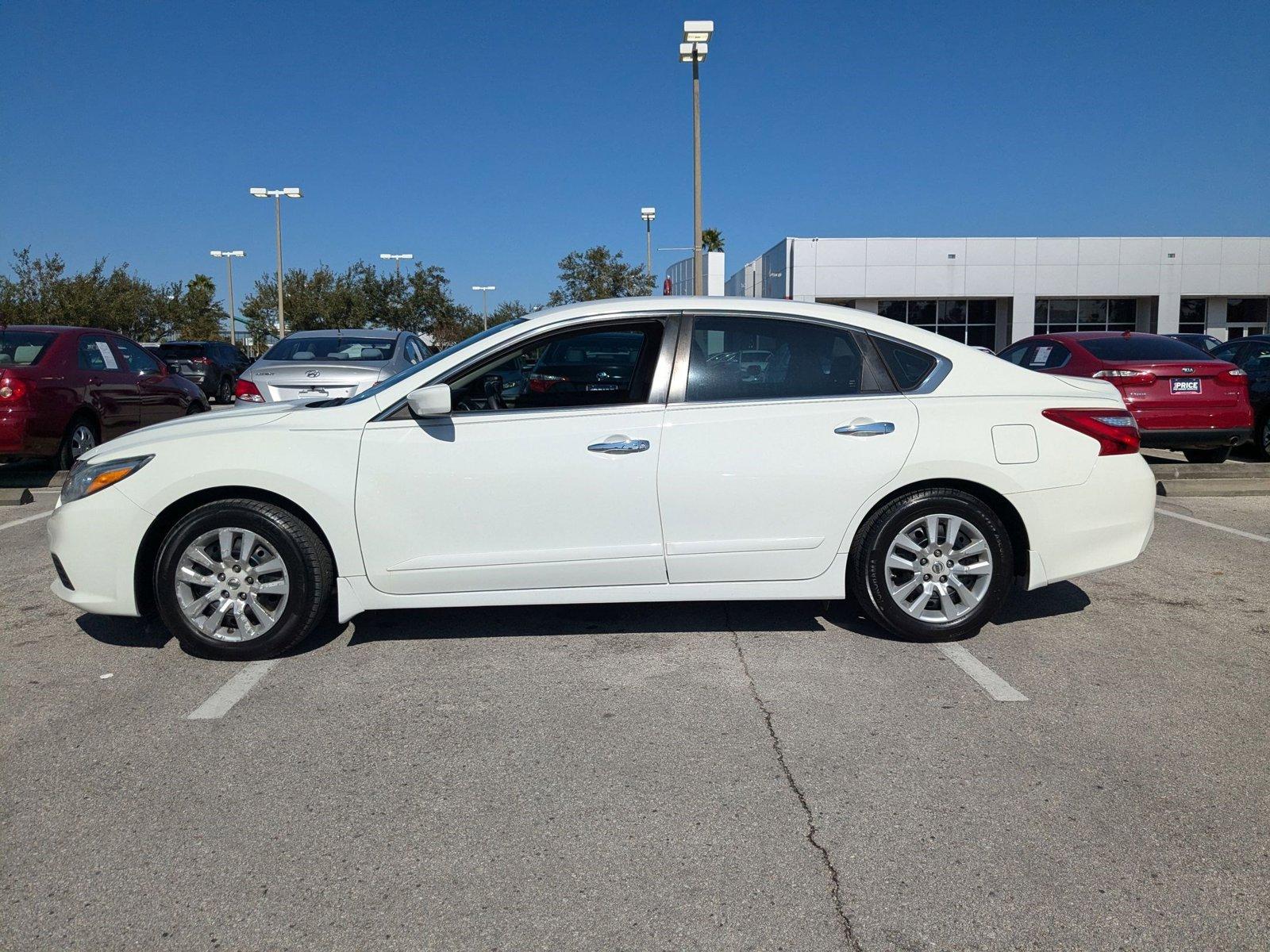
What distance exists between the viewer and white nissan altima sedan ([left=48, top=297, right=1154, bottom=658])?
464 cm

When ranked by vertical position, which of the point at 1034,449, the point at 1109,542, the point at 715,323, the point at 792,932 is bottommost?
the point at 792,932

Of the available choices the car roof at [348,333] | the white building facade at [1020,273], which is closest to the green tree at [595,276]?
the white building facade at [1020,273]

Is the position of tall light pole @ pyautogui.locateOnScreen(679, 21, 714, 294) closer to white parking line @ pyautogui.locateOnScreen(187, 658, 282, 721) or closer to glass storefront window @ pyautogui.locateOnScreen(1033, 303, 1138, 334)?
white parking line @ pyautogui.locateOnScreen(187, 658, 282, 721)

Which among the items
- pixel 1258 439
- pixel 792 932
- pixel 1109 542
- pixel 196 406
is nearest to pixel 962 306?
pixel 1258 439

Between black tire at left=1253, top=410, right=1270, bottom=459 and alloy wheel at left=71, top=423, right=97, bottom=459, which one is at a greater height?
alloy wheel at left=71, top=423, right=97, bottom=459

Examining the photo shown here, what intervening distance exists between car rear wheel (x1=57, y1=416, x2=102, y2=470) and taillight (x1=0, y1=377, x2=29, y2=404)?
64 centimetres

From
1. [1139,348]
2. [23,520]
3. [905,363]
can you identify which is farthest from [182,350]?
[905,363]

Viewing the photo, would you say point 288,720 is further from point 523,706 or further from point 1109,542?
Answer: point 1109,542

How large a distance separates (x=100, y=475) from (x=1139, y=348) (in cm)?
953

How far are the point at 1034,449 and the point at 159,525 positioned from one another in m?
4.09

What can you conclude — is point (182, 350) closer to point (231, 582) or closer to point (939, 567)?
point (231, 582)

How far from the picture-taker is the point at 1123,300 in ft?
149

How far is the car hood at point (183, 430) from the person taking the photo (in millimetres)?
4750

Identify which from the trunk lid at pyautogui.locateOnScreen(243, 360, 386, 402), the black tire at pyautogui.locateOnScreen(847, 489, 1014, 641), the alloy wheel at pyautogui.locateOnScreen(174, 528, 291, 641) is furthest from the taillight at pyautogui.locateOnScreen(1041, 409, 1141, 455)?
the trunk lid at pyautogui.locateOnScreen(243, 360, 386, 402)
